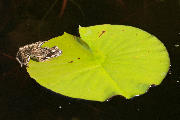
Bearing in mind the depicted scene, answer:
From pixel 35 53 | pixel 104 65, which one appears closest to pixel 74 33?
pixel 35 53

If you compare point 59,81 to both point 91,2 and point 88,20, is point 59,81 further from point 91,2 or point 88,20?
point 91,2

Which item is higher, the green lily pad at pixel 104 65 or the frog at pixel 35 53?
the green lily pad at pixel 104 65

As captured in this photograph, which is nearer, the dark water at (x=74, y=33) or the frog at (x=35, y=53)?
the dark water at (x=74, y=33)

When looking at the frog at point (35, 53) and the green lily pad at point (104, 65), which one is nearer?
the green lily pad at point (104, 65)

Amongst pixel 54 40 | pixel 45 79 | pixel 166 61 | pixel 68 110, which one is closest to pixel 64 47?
pixel 54 40
